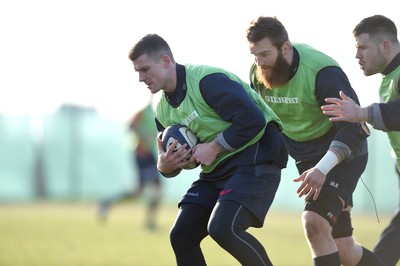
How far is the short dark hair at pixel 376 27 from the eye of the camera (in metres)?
7.28

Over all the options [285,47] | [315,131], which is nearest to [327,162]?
[315,131]

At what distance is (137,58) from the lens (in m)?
7.09

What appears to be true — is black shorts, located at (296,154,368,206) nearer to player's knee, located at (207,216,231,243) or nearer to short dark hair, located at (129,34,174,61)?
player's knee, located at (207,216,231,243)

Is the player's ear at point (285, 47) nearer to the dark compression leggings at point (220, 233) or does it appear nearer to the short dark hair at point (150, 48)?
the short dark hair at point (150, 48)

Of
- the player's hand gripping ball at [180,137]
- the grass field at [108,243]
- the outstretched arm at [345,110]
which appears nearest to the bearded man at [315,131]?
the outstretched arm at [345,110]

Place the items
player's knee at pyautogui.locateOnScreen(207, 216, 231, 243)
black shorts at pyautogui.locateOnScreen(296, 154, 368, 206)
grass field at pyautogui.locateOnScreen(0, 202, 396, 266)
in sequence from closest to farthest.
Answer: player's knee at pyautogui.locateOnScreen(207, 216, 231, 243), black shorts at pyautogui.locateOnScreen(296, 154, 368, 206), grass field at pyautogui.locateOnScreen(0, 202, 396, 266)

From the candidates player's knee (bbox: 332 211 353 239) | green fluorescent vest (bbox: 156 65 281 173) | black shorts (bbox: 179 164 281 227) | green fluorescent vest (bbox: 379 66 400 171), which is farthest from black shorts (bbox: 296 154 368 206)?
green fluorescent vest (bbox: 156 65 281 173)

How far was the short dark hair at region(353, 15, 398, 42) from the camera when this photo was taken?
7277mm

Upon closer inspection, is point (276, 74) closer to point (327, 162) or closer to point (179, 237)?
point (327, 162)

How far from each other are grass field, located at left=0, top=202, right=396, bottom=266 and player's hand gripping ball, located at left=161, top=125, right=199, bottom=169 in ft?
12.2

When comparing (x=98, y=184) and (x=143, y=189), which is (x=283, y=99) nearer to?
(x=143, y=189)

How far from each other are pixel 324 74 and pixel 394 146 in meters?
0.95

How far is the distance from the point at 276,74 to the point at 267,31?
0.38m

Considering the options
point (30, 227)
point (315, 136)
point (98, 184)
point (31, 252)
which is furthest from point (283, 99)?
point (98, 184)
